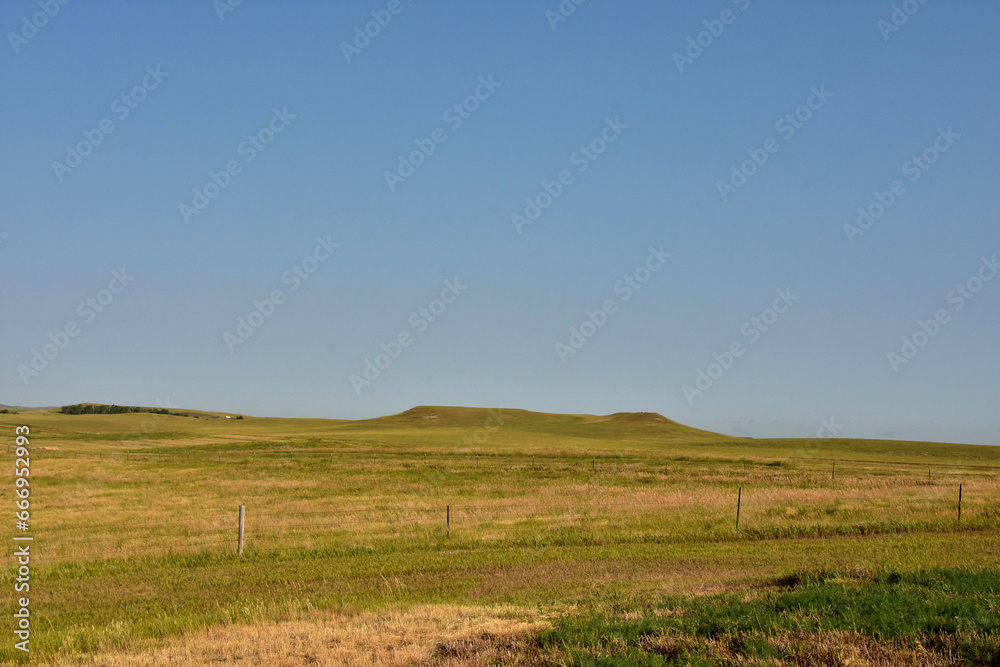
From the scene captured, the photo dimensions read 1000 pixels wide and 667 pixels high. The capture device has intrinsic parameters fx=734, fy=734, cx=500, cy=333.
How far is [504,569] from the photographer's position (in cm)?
1934

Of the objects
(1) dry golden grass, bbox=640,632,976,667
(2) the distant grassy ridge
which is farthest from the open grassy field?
(2) the distant grassy ridge

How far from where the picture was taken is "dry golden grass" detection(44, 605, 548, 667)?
34.2 ft

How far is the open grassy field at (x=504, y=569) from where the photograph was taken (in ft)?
32.9

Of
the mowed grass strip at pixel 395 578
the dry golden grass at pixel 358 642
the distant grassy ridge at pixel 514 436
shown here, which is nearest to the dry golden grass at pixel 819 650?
the dry golden grass at pixel 358 642

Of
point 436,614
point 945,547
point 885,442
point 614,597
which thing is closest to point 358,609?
point 436,614

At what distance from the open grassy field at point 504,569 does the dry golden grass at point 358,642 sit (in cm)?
6

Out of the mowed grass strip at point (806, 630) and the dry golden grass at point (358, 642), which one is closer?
the mowed grass strip at point (806, 630)

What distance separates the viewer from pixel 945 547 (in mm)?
21688

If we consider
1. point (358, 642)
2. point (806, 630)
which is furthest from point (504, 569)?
point (806, 630)

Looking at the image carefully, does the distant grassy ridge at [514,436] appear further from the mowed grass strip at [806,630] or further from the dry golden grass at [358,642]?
the mowed grass strip at [806,630]

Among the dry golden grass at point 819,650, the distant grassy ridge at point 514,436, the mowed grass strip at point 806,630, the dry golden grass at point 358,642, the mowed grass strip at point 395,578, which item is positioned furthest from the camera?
the distant grassy ridge at point 514,436

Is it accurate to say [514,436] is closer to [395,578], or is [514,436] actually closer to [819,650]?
[395,578]

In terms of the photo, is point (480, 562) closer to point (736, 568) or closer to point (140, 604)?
point (736, 568)

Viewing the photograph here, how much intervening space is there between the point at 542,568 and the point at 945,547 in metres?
12.3
